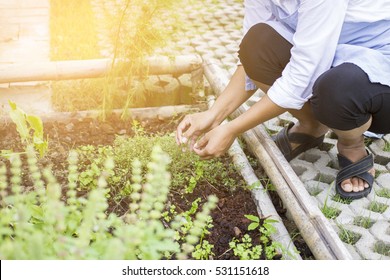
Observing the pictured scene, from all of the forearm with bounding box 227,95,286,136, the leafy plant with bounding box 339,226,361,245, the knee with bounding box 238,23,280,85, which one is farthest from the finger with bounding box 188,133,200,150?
the leafy plant with bounding box 339,226,361,245

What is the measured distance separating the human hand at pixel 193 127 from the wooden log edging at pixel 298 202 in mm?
237

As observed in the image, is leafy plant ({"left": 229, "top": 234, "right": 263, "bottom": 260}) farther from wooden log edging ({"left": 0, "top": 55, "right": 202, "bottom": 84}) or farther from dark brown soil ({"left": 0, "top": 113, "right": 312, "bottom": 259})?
wooden log edging ({"left": 0, "top": 55, "right": 202, "bottom": 84})

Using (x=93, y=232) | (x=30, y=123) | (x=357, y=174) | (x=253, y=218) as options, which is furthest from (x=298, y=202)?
(x=30, y=123)

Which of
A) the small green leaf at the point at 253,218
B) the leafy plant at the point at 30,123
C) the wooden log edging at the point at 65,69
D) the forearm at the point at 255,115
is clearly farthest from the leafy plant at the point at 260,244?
the wooden log edging at the point at 65,69

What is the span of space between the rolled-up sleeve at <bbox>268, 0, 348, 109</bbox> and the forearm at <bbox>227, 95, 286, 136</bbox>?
0.04 meters

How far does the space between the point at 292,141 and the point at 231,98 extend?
400 mm

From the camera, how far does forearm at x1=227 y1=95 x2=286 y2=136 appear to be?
2.27 m

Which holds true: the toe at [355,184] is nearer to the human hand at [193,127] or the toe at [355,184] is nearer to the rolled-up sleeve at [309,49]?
the rolled-up sleeve at [309,49]

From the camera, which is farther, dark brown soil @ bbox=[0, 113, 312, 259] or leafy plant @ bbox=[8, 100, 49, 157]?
leafy plant @ bbox=[8, 100, 49, 157]

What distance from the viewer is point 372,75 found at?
2197 mm

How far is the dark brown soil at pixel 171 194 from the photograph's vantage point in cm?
220

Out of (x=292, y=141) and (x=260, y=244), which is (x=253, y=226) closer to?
(x=260, y=244)
